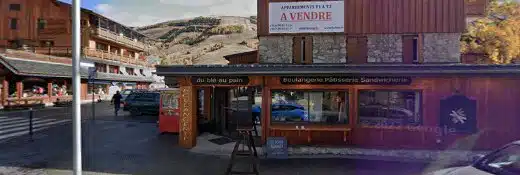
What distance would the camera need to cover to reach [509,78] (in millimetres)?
9898

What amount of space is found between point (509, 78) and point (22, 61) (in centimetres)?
3166

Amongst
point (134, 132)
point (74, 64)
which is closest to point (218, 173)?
point (74, 64)

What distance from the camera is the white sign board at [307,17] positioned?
14.8 metres

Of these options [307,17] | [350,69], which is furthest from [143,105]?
[350,69]

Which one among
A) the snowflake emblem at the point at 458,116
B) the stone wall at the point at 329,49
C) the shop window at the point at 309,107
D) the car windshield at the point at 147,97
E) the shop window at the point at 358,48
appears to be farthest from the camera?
the car windshield at the point at 147,97

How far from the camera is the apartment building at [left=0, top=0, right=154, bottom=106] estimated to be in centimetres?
2652

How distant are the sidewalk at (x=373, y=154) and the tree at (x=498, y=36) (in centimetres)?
1461

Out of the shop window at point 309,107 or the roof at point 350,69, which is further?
the shop window at point 309,107

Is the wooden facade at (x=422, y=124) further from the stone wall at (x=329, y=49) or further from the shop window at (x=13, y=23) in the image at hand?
the shop window at (x=13, y=23)

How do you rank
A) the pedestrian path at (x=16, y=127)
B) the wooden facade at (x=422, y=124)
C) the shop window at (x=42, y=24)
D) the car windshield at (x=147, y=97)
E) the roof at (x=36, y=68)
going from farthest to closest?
the shop window at (x=42, y=24) < the roof at (x=36, y=68) < the car windshield at (x=147, y=97) < the pedestrian path at (x=16, y=127) < the wooden facade at (x=422, y=124)

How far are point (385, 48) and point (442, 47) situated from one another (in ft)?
7.96

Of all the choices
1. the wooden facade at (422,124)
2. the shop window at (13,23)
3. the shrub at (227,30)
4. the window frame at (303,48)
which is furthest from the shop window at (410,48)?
the shrub at (227,30)

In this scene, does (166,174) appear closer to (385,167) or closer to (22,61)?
(385,167)

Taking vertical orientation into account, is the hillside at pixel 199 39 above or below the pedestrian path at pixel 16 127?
above
